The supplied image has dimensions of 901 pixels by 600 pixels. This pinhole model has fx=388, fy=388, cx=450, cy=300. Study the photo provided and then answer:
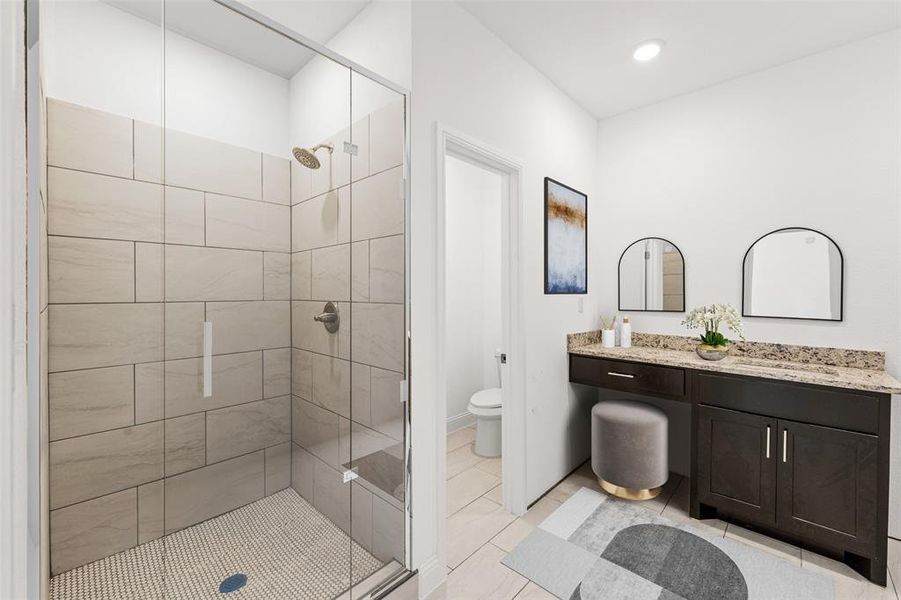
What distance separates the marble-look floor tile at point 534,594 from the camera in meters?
1.65

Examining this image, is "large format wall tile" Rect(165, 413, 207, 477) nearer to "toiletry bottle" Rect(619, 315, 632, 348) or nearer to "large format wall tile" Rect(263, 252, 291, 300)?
"large format wall tile" Rect(263, 252, 291, 300)

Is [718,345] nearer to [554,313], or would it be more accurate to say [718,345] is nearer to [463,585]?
[554,313]

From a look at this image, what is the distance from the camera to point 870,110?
6.97 ft

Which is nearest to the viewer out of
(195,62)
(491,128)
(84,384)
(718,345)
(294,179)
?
(84,384)

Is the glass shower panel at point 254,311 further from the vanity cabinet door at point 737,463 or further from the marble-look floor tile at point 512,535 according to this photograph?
the vanity cabinet door at point 737,463

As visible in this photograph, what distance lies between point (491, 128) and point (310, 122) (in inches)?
39.7

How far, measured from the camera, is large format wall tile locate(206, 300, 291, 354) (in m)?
1.23

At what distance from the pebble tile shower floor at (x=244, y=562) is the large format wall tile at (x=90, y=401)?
0.38 m

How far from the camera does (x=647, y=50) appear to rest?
2.19 m

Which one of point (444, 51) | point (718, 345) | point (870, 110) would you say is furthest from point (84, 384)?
point (870, 110)

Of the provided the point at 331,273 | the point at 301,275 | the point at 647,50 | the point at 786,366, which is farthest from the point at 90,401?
the point at 786,366

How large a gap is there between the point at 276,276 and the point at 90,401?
0.59 m

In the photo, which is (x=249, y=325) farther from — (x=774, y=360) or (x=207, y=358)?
(x=774, y=360)

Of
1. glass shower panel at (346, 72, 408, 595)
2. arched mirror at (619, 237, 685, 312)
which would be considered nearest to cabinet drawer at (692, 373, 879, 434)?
arched mirror at (619, 237, 685, 312)
